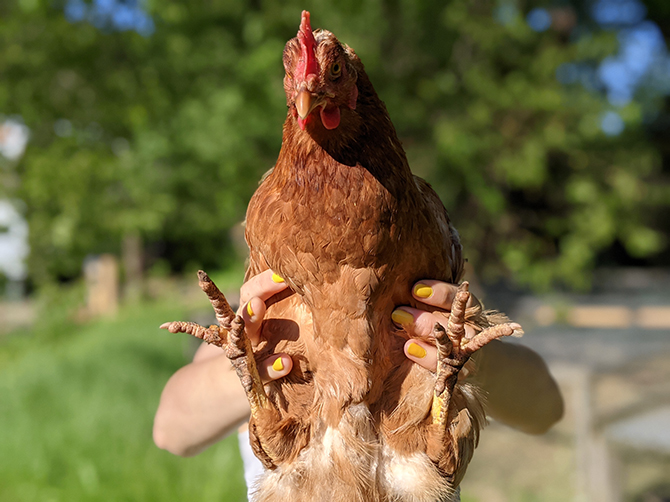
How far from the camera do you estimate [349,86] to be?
1.42 m

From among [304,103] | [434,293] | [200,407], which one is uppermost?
[304,103]

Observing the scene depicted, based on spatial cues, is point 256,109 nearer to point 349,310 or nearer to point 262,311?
point 262,311

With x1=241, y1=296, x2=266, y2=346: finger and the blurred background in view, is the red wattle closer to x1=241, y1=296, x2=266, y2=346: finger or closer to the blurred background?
x1=241, y1=296, x2=266, y2=346: finger

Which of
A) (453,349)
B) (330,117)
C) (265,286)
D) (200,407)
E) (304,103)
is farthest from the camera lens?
(200,407)

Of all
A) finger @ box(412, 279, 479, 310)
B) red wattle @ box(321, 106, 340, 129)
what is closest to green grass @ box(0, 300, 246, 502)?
finger @ box(412, 279, 479, 310)

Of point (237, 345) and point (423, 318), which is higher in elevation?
point (423, 318)

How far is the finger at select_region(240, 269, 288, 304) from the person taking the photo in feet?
5.34

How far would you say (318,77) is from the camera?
1.33 metres

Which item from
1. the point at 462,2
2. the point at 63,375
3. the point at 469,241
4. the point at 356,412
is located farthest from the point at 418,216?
the point at 63,375

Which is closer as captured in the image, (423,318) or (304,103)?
(304,103)

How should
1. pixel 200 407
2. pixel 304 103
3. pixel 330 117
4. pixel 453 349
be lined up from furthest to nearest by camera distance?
pixel 200 407 → pixel 453 349 → pixel 330 117 → pixel 304 103

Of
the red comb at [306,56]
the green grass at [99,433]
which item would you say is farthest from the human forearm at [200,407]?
the green grass at [99,433]

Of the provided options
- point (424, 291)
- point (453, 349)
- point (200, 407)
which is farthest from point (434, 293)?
point (200, 407)

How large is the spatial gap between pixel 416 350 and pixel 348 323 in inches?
8.6
